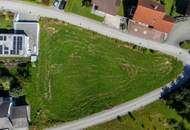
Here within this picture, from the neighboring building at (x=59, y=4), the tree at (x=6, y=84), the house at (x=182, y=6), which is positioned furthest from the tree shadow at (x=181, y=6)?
the tree at (x=6, y=84)

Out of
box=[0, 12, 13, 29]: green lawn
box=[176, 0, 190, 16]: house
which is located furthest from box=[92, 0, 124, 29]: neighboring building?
box=[0, 12, 13, 29]: green lawn

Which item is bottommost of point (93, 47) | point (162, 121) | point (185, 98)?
point (162, 121)

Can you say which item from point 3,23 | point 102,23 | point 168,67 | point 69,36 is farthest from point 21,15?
point 168,67

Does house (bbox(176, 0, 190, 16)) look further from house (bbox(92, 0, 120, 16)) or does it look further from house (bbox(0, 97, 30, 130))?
house (bbox(0, 97, 30, 130))

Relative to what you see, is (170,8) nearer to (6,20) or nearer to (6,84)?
(6,20)

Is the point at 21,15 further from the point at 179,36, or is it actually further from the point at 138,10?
the point at 179,36

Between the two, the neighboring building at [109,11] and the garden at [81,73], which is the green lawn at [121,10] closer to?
the neighboring building at [109,11]
